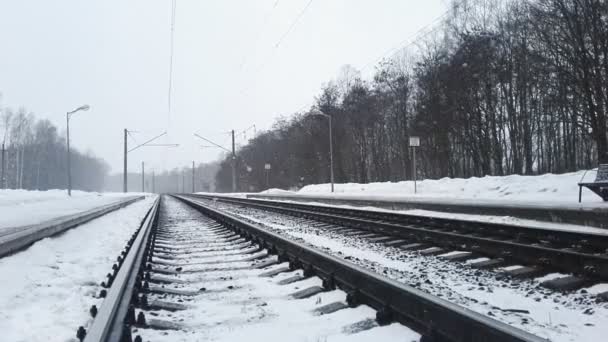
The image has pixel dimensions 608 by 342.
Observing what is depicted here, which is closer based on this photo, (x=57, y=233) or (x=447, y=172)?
(x=57, y=233)

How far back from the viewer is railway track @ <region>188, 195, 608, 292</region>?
5082mm

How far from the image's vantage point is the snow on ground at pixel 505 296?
3.54m

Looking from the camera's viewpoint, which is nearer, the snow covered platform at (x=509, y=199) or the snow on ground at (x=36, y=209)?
the snow covered platform at (x=509, y=199)

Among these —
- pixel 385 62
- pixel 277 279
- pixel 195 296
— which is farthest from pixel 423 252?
pixel 385 62

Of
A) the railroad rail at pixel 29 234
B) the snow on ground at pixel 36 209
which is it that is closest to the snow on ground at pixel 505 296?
the railroad rail at pixel 29 234

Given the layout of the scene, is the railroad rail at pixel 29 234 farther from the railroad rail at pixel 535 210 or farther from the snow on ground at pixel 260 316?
the railroad rail at pixel 535 210

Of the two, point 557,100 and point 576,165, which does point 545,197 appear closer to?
point 557,100

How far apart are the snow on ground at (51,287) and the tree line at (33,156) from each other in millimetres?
73251

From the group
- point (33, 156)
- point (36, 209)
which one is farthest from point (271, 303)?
point (33, 156)

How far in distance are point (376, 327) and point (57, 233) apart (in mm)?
8637

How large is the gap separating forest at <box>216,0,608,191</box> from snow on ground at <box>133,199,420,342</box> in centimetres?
2405

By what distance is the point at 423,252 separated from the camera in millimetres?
7309

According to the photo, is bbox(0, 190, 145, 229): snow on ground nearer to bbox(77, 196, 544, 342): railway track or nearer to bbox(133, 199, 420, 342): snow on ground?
bbox(77, 196, 544, 342): railway track

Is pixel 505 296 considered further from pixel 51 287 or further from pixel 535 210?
pixel 535 210
